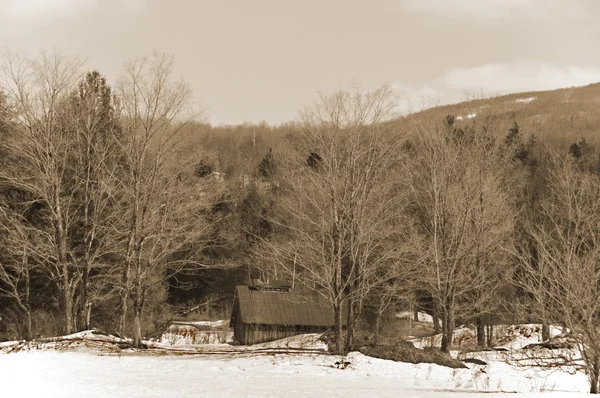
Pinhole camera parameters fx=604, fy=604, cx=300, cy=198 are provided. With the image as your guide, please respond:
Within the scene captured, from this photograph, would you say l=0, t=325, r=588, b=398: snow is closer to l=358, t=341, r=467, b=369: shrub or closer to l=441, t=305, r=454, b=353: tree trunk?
l=358, t=341, r=467, b=369: shrub

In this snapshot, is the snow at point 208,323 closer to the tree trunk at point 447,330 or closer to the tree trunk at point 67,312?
the tree trunk at point 67,312

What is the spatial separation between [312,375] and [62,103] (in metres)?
18.2

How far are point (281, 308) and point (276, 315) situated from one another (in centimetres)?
50

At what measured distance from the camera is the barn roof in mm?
33719

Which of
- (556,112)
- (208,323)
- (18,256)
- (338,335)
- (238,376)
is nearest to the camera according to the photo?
(238,376)

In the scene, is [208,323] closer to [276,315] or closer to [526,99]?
[276,315]

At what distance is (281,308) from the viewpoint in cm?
3428

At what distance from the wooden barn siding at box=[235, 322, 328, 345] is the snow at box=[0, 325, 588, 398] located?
1100cm

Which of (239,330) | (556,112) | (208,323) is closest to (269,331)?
(239,330)

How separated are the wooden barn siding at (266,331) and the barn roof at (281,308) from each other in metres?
0.45

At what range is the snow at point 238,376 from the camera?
1377 centimetres

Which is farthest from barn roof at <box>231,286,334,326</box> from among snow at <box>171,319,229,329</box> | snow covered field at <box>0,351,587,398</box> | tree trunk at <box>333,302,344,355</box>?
snow at <box>171,319,229,329</box>

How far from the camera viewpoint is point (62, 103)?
92.2 ft

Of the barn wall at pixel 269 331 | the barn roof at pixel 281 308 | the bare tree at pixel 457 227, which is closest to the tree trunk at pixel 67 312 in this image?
the barn roof at pixel 281 308
